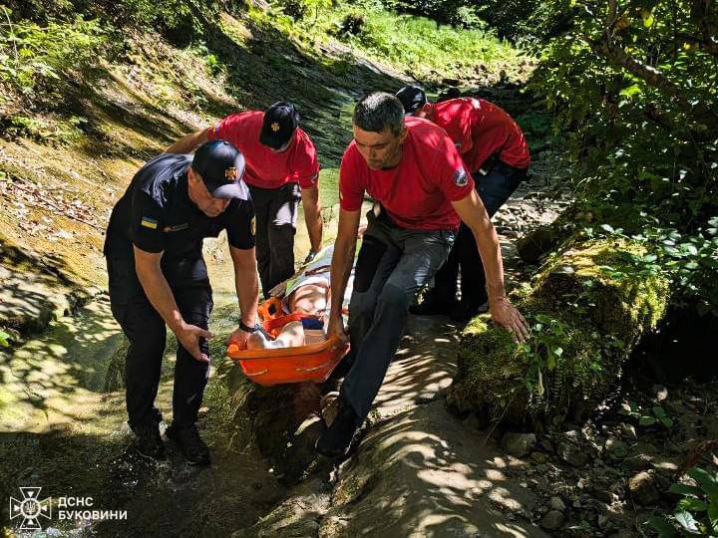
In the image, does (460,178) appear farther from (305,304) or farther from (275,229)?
(275,229)

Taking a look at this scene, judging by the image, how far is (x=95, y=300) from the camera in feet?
19.7

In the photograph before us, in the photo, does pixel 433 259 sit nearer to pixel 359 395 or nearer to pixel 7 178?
pixel 359 395

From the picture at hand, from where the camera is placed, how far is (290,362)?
13.7ft

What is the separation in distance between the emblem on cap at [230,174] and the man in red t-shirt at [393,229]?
67 cm

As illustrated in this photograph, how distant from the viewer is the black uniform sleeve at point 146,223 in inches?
134

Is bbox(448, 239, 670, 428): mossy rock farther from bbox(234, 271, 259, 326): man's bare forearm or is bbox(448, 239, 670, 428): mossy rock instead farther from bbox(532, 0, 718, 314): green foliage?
bbox(234, 271, 259, 326): man's bare forearm

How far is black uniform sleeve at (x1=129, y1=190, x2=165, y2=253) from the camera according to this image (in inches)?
134

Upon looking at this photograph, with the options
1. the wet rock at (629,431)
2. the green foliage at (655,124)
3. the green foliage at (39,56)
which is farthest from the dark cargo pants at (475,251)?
the green foliage at (39,56)

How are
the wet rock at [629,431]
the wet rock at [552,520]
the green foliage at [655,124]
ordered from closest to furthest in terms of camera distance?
the wet rock at [552,520] < the wet rock at [629,431] < the green foliage at [655,124]

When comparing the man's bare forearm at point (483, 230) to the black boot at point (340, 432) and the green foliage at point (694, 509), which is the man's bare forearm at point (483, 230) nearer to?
the black boot at point (340, 432)

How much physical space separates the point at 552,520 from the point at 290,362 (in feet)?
5.98

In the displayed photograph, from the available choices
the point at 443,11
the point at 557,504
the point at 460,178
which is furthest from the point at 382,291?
the point at 443,11

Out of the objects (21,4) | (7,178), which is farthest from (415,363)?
(21,4)

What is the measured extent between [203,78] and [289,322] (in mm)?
9646
